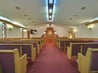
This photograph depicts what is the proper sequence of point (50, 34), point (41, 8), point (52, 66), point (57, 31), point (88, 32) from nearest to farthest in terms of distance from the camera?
point (52, 66), point (41, 8), point (88, 32), point (57, 31), point (50, 34)

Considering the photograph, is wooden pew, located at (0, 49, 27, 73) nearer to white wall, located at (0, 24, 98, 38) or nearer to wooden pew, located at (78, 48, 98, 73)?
wooden pew, located at (78, 48, 98, 73)

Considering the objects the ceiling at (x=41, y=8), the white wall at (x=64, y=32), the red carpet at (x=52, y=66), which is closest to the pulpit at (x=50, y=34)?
the white wall at (x=64, y=32)

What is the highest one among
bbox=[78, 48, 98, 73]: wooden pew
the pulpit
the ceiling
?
the ceiling

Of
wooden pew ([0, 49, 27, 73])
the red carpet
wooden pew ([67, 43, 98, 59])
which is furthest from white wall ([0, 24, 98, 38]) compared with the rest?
wooden pew ([0, 49, 27, 73])

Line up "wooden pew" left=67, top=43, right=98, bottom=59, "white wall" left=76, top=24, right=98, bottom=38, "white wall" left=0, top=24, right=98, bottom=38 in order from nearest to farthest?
"wooden pew" left=67, top=43, right=98, bottom=59 < "white wall" left=76, top=24, right=98, bottom=38 < "white wall" left=0, top=24, right=98, bottom=38

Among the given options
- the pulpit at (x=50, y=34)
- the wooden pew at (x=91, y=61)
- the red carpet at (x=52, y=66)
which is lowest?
the red carpet at (x=52, y=66)

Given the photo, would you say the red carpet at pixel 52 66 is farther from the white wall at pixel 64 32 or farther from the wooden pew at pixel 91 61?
the white wall at pixel 64 32

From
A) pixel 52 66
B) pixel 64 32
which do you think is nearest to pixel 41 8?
pixel 52 66

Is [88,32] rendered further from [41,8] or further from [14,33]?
[14,33]

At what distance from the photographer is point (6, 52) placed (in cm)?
274

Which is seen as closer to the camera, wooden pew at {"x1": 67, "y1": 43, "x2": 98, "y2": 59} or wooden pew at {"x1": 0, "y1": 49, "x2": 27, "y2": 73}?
wooden pew at {"x1": 0, "y1": 49, "x2": 27, "y2": 73}

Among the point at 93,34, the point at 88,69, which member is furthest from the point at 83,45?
the point at 93,34

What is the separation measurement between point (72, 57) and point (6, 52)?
3.34 meters

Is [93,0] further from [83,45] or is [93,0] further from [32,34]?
[32,34]
